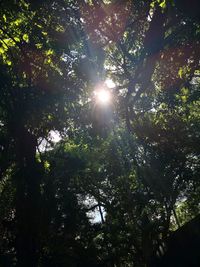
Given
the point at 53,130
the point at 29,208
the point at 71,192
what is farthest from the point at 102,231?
the point at 29,208

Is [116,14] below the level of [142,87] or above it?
above

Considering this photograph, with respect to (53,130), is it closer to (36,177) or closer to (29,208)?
(36,177)

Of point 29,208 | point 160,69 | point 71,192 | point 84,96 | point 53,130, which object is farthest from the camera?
point 71,192

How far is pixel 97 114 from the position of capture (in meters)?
14.2

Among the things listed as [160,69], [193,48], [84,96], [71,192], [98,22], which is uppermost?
[71,192]

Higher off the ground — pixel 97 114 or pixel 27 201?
pixel 97 114

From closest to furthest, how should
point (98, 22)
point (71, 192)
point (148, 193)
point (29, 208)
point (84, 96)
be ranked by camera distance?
point (98, 22) → point (29, 208) → point (84, 96) → point (148, 193) → point (71, 192)

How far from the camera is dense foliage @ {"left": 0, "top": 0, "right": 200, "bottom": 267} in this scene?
10328mm

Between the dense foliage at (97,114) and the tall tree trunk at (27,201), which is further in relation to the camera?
the tall tree trunk at (27,201)

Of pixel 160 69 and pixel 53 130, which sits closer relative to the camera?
pixel 160 69

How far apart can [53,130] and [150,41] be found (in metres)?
8.55

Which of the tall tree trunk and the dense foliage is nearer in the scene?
the dense foliage

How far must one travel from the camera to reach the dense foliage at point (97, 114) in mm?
10328

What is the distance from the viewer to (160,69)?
12.4 meters
